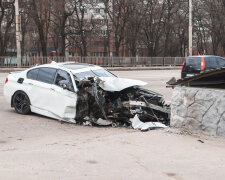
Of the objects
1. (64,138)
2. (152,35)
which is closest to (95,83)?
(64,138)

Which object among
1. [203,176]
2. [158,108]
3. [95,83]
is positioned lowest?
[203,176]

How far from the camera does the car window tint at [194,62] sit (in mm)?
16688

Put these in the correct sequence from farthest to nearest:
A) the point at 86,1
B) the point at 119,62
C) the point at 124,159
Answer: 1. the point at 86,1
2. the point at 119,62
3. the point at 124,159

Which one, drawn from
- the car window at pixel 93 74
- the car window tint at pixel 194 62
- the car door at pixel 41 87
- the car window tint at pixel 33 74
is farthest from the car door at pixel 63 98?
the car window tint at pixel 194 62

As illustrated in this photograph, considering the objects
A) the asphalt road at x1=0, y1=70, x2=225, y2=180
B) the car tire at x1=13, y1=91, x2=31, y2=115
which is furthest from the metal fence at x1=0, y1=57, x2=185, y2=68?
the asphalt road at x1=0, y1=70, x2=225, y2=180

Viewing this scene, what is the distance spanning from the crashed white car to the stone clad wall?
97 centimetres

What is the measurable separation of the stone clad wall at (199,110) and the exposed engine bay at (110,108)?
87 centimetres

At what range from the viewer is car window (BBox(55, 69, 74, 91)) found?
8.44 metres

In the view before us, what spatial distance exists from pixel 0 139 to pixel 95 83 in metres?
2.54

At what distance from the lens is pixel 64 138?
6934 mm

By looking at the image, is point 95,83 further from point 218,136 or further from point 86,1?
point 86,1

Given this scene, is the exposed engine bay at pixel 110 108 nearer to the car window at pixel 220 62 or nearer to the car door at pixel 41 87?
the car door at pixel 41 87

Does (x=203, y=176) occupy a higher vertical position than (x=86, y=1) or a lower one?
lower

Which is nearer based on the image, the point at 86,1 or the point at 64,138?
the point at 64,138
